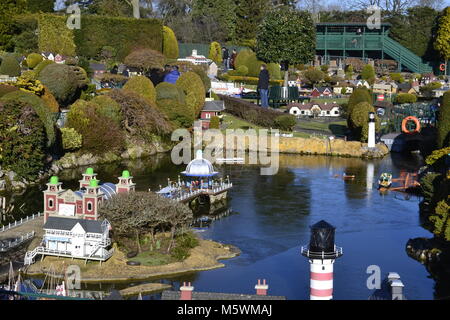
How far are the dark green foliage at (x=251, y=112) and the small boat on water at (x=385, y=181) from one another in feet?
82.7

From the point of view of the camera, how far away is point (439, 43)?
136 metres

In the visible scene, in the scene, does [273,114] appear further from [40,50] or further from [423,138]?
[40,50]

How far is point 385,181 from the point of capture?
73.1 meters

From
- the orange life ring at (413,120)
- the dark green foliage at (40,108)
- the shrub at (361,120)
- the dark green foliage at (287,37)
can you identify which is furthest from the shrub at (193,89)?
the dark green foliage at (287,37)

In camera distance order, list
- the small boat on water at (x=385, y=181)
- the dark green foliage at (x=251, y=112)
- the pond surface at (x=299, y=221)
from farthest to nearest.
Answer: the dark green foliage at (x=251, y=112), the small boat on water at (x=385, y=181), the pond surface at (x=299, y=221)

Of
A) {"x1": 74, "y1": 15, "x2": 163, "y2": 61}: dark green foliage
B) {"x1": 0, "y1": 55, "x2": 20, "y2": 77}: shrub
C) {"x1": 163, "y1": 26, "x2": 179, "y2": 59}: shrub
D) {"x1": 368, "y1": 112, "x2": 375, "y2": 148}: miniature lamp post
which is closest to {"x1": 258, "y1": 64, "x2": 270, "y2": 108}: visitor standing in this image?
{"x1": 74, "y1": 15, "x2": 163, "y2": 61}: dark green foliage

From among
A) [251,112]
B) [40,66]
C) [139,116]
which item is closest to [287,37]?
[251,112]

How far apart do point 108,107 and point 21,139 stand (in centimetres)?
1641

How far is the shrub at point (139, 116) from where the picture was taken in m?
88.2

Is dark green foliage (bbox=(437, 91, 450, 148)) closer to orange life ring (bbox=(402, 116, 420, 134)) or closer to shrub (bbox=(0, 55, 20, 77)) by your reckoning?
orange life ring (bbox=(402, 116, 420, 134))

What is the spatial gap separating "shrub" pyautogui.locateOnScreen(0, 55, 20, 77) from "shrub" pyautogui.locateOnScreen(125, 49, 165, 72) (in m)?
16.8

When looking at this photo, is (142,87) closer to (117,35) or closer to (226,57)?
(117,35)

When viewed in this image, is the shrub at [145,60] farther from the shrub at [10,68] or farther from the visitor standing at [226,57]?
the visitor standing at [226,57]

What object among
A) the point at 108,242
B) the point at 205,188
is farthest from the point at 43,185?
the point at 108,242
